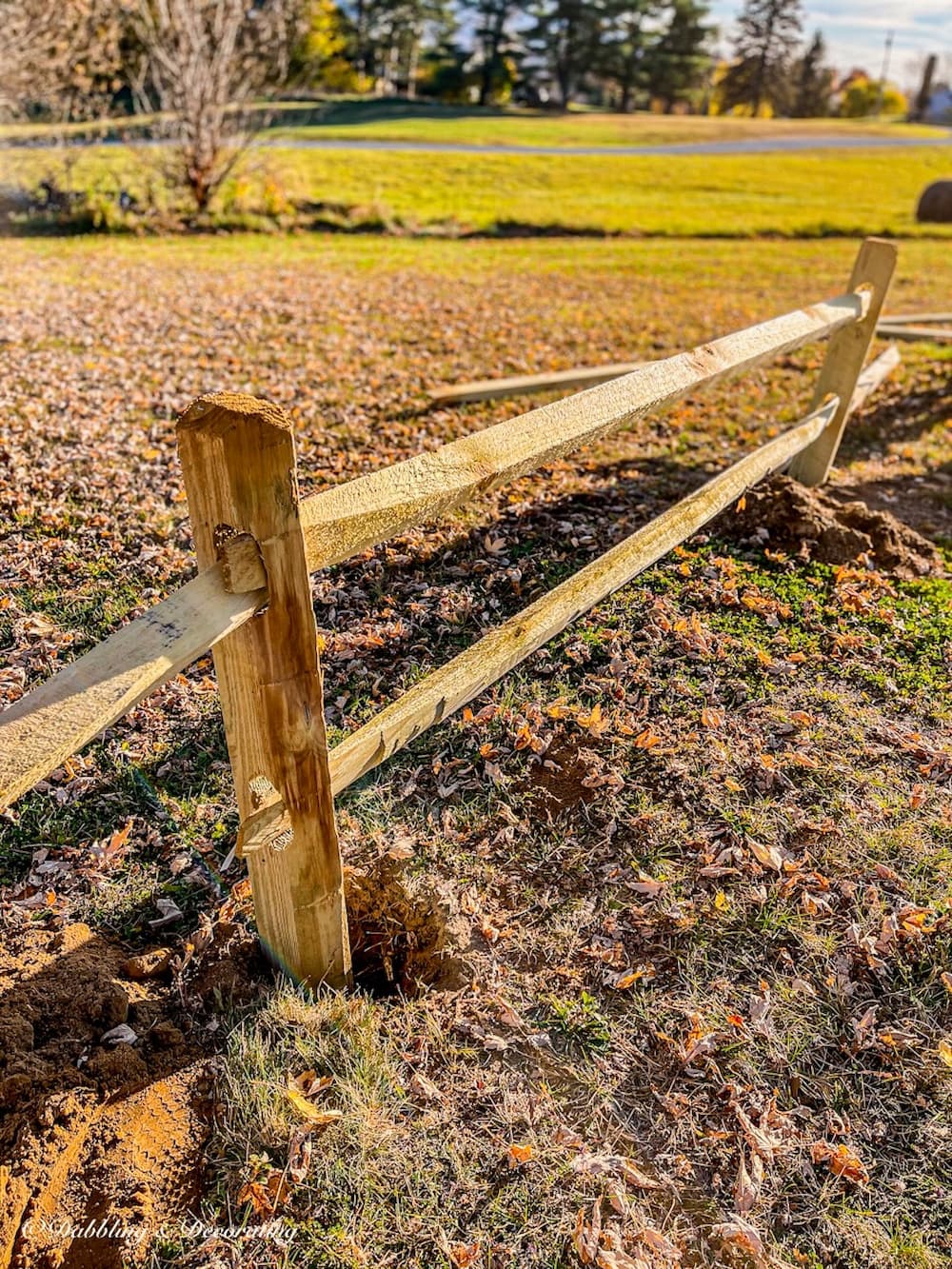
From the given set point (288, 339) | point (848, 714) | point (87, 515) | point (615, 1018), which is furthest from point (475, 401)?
point (615, 1018)

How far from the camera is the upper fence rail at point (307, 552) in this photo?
1.61 m

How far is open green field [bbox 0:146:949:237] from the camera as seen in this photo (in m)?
16.0

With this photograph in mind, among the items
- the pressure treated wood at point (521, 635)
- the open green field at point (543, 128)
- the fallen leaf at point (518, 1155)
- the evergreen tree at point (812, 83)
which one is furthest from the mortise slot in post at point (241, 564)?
the evergreen tree at point (812, 83)

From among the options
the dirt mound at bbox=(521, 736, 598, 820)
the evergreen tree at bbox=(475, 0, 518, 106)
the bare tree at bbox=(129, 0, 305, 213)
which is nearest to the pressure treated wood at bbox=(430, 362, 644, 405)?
the dirt mound at bbox=(521, 736, 598, 820)

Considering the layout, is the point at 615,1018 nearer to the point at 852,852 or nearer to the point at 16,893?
the point at 852,852

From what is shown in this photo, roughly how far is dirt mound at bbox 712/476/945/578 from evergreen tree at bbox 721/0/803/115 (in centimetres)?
7498

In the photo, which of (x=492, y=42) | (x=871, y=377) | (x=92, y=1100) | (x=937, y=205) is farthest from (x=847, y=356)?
(x=492, y=42)

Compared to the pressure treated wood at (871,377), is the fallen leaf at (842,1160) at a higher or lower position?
lower

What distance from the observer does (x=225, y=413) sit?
1.74m

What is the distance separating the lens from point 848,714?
4180 millimetres

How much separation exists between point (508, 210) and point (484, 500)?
16045 mm

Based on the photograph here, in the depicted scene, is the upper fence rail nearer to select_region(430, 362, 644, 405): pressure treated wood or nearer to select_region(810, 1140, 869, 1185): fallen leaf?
select_region(810, 1140, 869, 1185): fallen leaf

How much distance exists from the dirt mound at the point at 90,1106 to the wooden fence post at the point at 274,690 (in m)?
0.45

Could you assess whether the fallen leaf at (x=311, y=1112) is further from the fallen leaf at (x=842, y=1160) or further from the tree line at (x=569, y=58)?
the tree line at (x=569, y=58)
